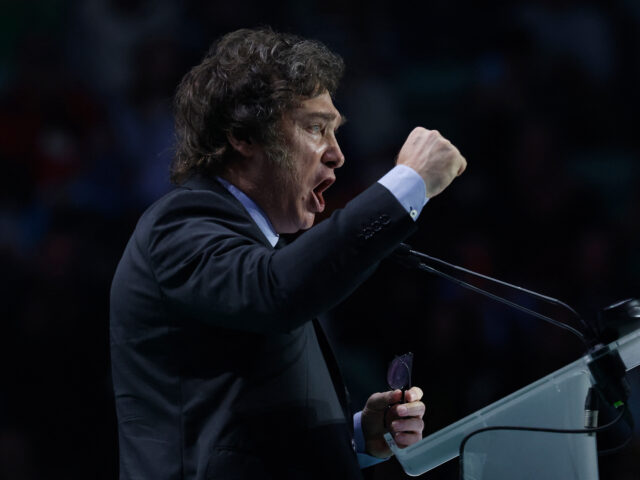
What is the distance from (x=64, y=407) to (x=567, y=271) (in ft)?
6.87

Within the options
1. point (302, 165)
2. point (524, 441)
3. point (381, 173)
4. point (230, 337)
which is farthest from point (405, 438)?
point (381, 173)

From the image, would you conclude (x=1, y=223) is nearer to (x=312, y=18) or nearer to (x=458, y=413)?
(x=312, y=18)

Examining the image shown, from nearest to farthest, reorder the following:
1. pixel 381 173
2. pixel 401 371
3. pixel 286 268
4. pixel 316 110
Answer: pixel 286 268 < pixel 401 371 < pixel 316 110 < pixel 381 173

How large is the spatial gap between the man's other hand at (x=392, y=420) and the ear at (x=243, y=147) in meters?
0.58

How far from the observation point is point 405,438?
67.2 inches

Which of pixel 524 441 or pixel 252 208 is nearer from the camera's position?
pixel 524 441

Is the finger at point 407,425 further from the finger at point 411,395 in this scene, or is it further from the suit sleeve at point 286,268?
the suit sleeve at point 286,268

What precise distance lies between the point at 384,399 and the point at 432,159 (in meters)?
0.61

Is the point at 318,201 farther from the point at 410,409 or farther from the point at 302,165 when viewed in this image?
the point at 410,409

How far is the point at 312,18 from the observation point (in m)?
4.30

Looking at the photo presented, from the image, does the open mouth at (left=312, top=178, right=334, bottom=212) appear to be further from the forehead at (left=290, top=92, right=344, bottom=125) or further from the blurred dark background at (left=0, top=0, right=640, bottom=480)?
the blurred dark background at (left=0, top=0, right=640, bottom=480)

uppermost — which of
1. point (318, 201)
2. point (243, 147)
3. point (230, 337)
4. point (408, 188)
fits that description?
point (243, 147)

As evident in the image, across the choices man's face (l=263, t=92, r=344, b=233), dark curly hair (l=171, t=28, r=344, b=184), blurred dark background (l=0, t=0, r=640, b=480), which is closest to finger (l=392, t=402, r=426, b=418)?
man's face (l=263, t=92, r=344, b=233)

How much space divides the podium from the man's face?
1.79ft
